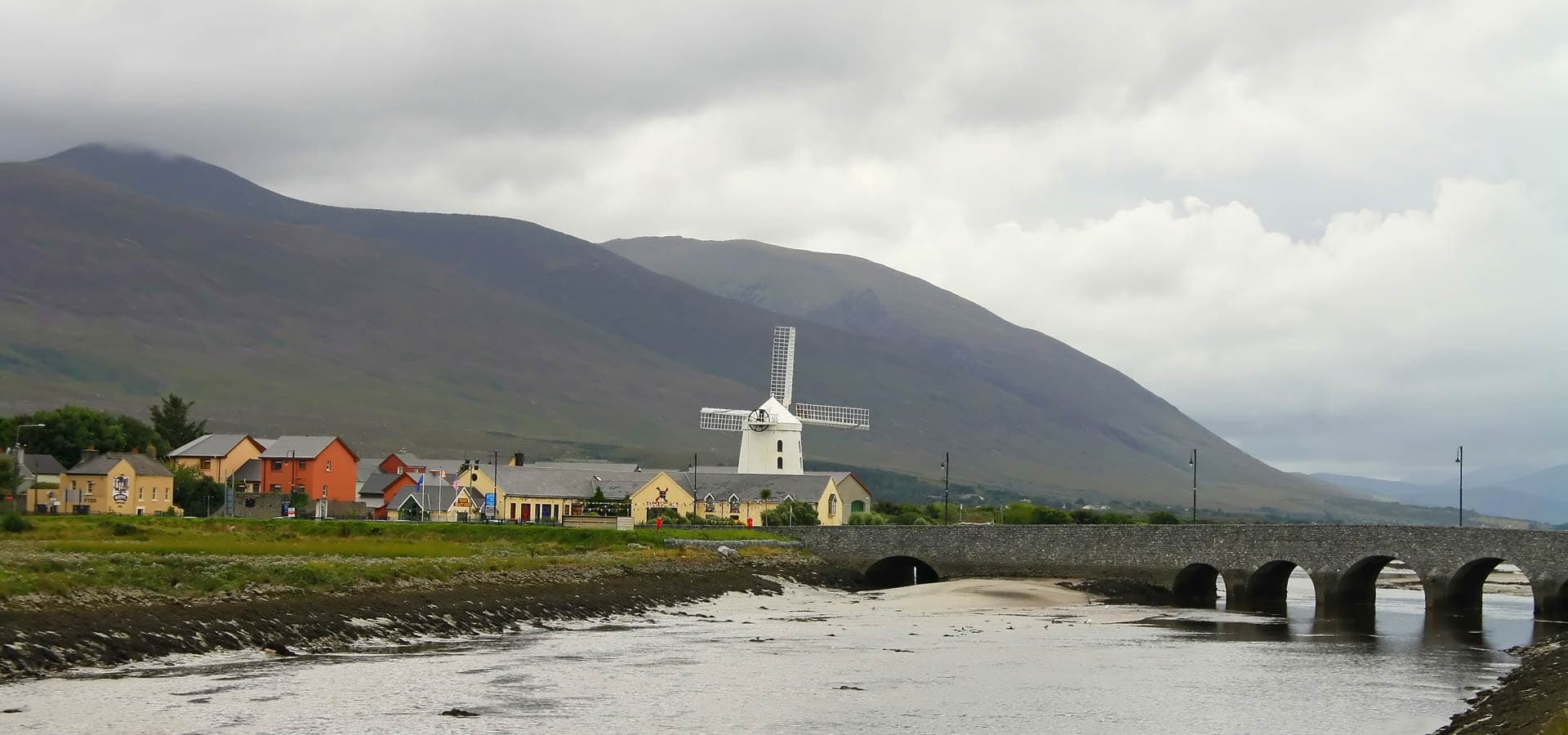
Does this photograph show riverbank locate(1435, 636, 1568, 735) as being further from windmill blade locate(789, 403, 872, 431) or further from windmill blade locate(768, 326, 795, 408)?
windmill blade locate(768, 326, 795, 408)

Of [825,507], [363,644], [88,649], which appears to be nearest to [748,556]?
[825,507]

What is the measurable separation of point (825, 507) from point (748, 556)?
25.1m

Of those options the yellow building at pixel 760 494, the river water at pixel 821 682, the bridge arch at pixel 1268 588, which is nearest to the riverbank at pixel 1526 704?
the river water at pixel 821 682

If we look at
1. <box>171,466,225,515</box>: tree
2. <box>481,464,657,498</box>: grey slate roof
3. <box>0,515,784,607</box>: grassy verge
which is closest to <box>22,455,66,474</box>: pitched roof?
<box>171,466,225,515</box>: tree

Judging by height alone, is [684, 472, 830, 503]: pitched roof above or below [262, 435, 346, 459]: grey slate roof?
below

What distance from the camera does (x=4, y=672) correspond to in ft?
120

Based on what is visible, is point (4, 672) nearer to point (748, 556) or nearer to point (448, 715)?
point (448, 715)

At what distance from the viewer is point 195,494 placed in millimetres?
105688

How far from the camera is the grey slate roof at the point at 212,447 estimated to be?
114938mm

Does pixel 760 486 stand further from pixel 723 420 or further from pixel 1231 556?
pixel 1231 556

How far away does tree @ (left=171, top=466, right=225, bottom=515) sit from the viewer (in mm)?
105062

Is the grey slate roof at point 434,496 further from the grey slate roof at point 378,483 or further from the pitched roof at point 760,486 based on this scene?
the pitched roof at point 760,486

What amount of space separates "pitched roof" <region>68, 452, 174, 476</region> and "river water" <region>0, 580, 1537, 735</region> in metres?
49.0

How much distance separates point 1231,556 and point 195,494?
6769 cm
